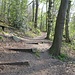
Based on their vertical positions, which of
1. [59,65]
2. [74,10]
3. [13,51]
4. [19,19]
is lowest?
[59,65]

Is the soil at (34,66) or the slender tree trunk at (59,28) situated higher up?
the slender tree trunk at (59,28)

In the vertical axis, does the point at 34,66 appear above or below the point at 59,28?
below

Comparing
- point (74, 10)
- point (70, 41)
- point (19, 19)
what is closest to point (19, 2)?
point (19, 19)

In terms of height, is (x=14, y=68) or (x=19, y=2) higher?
(x=19, y=2)

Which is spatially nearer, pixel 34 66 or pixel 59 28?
pixel 34 66

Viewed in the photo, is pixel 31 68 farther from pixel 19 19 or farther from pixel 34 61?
pixel 19 19

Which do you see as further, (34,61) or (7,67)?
(34,61)

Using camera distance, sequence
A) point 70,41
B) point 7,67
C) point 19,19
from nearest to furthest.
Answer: point 7,67 < point 70,41 < point 19,19

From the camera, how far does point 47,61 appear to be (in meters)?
9.10

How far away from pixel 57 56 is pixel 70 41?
6.66 m

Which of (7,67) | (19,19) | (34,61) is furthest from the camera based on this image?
(19,19)

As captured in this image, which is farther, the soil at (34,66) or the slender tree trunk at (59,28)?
the slender tree trunk at (59,28)

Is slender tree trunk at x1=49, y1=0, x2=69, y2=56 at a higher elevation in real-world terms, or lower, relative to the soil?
higher

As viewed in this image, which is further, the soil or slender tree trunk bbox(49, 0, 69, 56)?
slender tree trunk bbox(49, 0, 69, 56)
